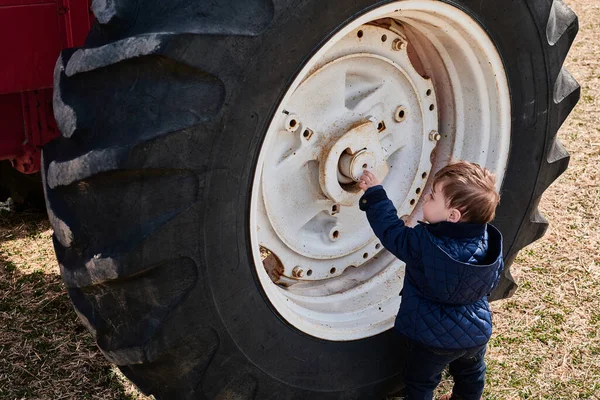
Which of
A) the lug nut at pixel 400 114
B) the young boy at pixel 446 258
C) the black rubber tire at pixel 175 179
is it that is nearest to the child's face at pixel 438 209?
the young boy at pixel 446 258

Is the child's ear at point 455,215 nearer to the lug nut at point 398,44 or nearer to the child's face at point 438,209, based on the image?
the child's face at point 438,209

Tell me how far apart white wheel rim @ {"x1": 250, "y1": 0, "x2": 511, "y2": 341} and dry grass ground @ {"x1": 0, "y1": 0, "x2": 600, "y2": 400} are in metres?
0.57

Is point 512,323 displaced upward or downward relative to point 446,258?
downward

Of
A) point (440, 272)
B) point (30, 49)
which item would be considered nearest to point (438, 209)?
point (440, 272)

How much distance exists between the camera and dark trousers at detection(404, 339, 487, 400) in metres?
2.60

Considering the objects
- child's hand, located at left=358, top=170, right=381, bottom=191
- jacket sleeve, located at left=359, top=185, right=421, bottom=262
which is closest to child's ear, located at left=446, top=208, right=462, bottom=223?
jacket sleeve, located at left=359, top=185, right=421, bottom=262

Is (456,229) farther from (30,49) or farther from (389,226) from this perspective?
(30,49)

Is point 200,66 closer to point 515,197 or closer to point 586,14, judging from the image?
point 515,197

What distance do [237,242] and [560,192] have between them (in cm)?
264

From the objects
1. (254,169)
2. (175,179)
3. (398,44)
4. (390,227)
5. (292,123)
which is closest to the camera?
(175,179)

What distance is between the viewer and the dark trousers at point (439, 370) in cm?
260

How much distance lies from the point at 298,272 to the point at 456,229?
0.49 meters

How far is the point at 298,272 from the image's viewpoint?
8.52ft

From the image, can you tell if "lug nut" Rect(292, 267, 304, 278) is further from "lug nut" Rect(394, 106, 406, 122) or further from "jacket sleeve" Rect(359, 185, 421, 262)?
"lug nut" Rect(394, 106, 406, 122)
